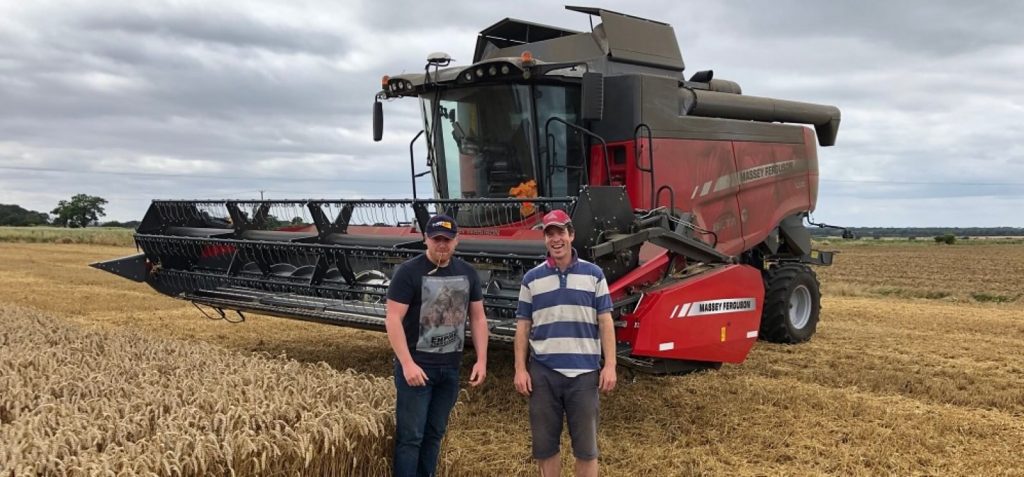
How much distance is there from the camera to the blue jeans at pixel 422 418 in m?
3.41

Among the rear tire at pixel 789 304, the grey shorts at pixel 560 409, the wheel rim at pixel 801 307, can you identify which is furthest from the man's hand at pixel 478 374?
the wheel rim at pixel 801 307

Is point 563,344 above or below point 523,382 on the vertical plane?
above

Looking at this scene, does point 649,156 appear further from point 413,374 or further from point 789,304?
point 413,374

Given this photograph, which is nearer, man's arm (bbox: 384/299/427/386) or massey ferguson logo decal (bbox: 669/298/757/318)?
man's arm (bbox: 384/299/427/386)

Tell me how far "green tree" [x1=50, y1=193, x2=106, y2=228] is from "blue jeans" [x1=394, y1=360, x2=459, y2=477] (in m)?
93.9

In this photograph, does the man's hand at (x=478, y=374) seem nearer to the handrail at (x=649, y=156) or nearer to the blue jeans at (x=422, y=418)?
the blue jeans at (x=422, y=418)

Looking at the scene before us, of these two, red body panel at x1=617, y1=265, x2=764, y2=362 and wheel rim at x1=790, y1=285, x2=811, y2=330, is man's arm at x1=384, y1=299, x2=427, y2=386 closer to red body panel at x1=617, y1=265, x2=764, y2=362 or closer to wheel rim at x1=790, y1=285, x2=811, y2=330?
red body panel at x1=617, y1=265, x2=764, y2=362

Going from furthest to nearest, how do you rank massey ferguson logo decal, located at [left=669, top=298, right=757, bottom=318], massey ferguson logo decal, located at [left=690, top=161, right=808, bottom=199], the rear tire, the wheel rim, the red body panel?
the wheel rim
the rear tire
massey ferguson logo decal, located at [left=690, top=161, right=808, bottom=199]
massey ferguson logo decal, located at [left=669, top=298, right=757, bottom=318]
the red body panel

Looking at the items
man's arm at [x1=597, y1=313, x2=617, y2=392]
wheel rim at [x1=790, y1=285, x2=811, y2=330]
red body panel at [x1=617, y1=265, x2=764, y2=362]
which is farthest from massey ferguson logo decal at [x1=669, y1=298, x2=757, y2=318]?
wheel rim at [x1=790, y1=285, x2=811, y2=330]

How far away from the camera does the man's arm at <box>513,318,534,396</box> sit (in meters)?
3.45

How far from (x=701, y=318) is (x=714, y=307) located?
16cm

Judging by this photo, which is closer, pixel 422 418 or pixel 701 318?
pixel 422 418

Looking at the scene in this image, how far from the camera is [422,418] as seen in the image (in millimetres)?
3430

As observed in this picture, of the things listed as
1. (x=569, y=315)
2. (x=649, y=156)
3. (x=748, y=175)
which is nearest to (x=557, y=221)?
(x=569, y=315)
